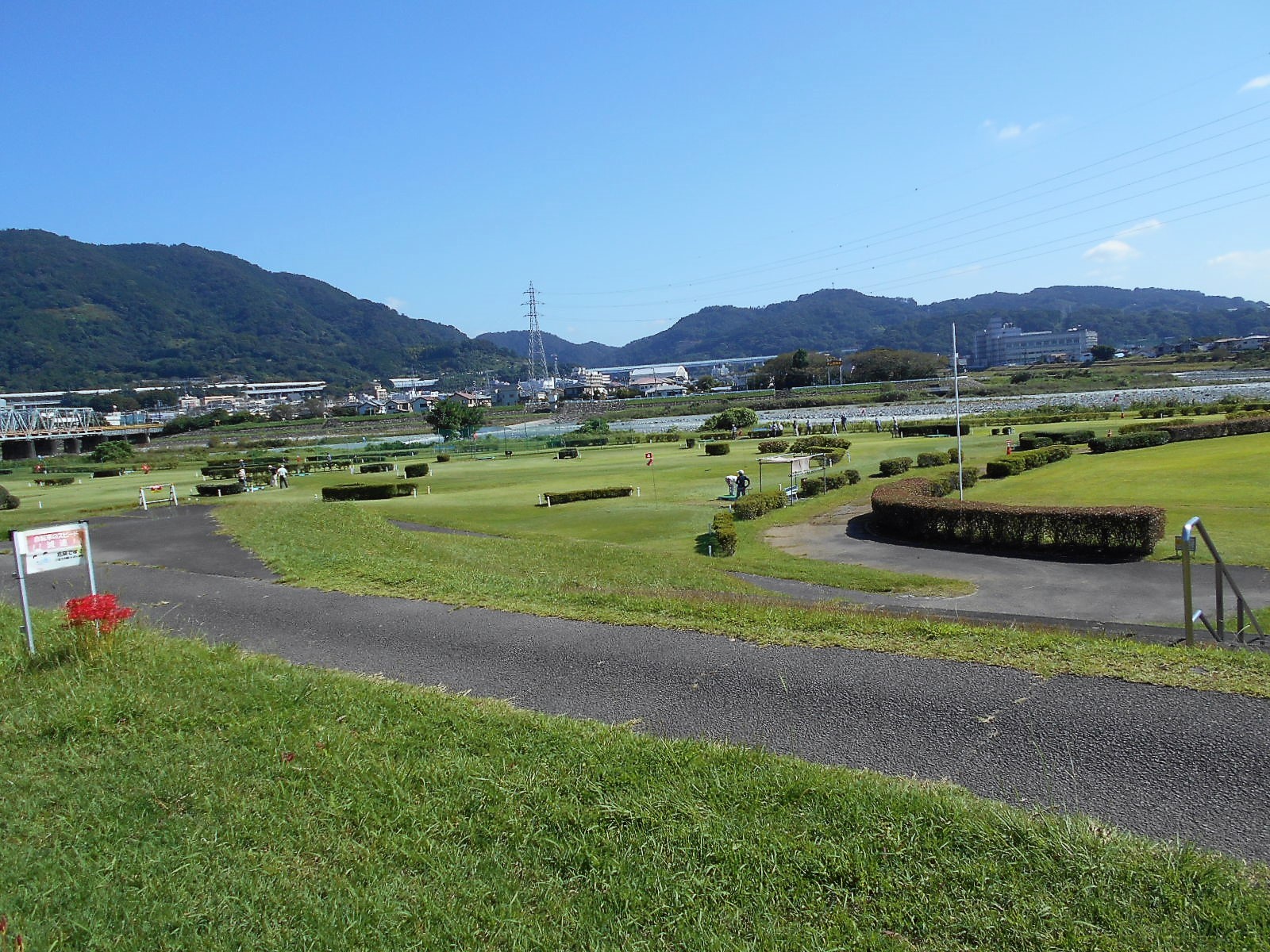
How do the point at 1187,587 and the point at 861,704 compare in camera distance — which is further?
the point at 1187,587

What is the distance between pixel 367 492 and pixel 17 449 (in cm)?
8492

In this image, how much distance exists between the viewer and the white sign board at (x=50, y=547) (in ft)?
26.6

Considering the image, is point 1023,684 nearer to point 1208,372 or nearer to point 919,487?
point 919,487

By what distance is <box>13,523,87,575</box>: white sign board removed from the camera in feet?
26.6

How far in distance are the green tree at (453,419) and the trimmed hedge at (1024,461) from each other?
60.5 metres

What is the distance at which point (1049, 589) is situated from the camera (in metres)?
16.4

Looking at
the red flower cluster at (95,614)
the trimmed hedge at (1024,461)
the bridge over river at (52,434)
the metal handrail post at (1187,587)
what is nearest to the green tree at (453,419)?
the bridge over river at (52,434)

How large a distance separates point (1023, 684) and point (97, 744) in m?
6.86

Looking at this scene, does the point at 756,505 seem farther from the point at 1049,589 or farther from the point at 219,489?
the point at 219,489

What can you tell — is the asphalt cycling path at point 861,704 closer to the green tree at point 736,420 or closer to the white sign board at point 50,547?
the white sign board at point 50,547

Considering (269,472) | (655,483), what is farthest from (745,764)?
(269,472)

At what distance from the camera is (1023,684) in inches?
260

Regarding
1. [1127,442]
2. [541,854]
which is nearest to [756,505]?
[1127,442]

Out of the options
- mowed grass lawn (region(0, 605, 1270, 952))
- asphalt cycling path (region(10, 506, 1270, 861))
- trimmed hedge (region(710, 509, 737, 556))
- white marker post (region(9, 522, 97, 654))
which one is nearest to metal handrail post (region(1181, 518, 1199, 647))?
asphalt cycling path (region(10, 506, 1270, 861))
